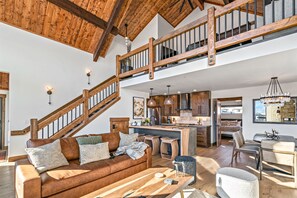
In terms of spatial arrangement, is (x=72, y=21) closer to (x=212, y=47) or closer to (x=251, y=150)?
(x=212, y=47)

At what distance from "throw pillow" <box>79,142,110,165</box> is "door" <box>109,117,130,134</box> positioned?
2384 mm

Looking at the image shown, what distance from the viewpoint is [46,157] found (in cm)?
270

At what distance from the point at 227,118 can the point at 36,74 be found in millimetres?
10675

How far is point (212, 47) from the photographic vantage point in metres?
3.49

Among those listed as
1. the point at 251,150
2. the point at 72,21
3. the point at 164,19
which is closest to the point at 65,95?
the point at 72,21

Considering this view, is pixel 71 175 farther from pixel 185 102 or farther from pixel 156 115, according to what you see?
pixel 156 115

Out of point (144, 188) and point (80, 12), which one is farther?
point (80, 12)

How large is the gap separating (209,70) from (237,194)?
253 cm

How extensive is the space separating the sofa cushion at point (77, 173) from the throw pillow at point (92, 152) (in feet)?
0.38

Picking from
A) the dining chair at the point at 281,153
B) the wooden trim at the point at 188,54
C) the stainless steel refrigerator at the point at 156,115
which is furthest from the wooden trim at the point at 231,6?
the stainless steel refrigerator at the point at 156,115

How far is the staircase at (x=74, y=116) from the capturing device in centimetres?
443

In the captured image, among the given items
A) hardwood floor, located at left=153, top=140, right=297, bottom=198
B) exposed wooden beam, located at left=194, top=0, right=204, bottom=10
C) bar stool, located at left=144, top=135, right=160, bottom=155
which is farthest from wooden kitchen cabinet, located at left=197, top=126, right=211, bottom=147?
exposed wooden beam, located at left=194, top=0, right=204, bottom=10

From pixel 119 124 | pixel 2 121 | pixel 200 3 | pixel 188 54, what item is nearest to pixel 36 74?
pixel 2 121

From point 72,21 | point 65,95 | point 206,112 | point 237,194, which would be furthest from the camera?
point 206,112
